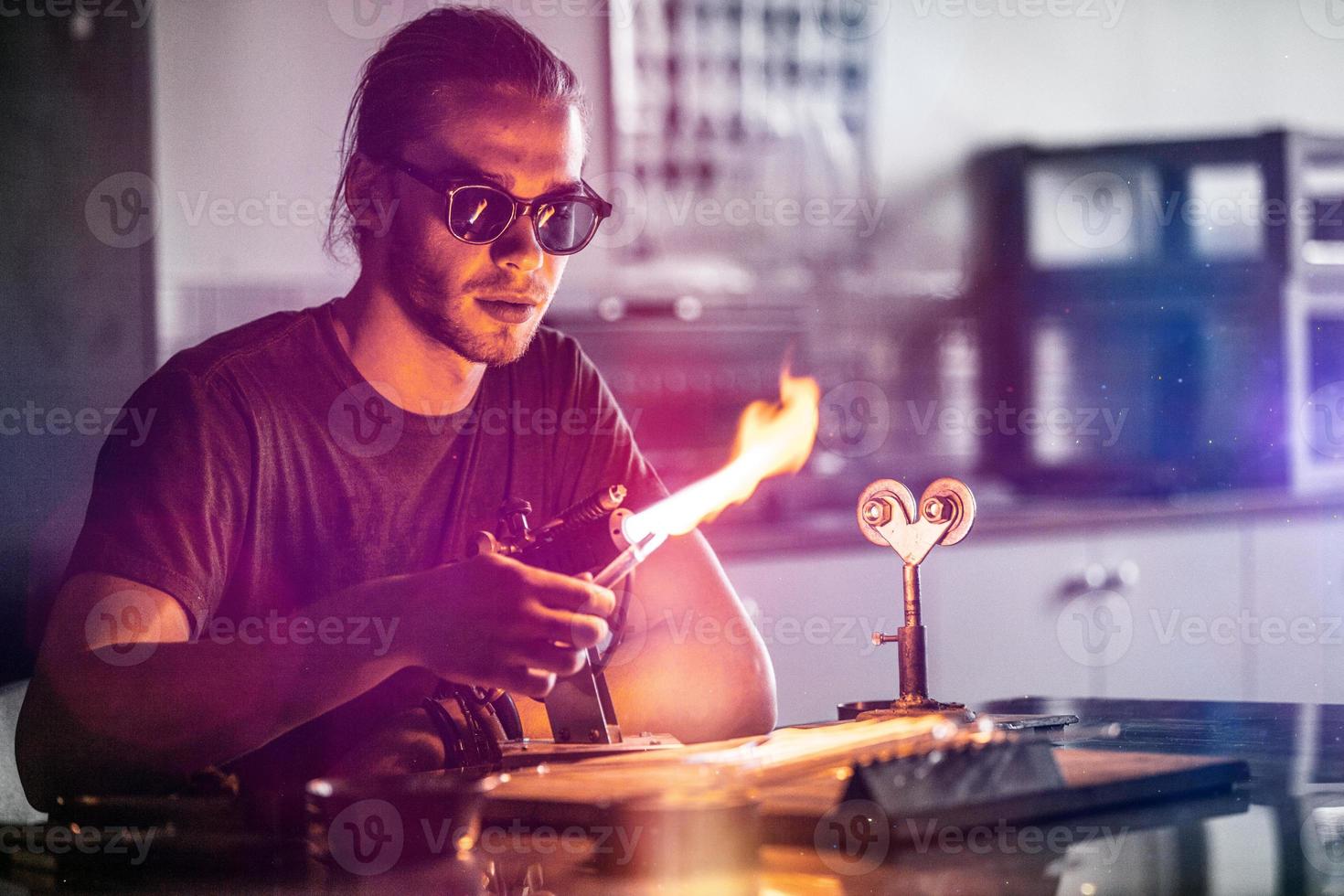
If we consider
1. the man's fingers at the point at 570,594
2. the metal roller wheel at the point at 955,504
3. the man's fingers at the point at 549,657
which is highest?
the metal roller wheel at the point at 955,504

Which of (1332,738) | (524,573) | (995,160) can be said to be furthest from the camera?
(995,160)

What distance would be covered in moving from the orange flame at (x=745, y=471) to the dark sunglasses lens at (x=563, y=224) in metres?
0.27

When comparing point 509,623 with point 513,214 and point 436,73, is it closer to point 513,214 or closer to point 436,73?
point 513,214

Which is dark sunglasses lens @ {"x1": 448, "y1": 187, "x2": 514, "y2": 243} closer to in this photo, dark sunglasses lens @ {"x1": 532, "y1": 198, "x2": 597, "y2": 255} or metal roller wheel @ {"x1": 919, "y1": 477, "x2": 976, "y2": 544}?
dark sunglasses lens @ {"x1": 532, "y1": 198, "x2": 597, "y2": 255}

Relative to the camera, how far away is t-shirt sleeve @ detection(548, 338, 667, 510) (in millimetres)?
1747

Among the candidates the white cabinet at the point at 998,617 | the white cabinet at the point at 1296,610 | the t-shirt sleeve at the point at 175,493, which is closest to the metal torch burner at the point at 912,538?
the t-shirt sleeve at the point at 175,493

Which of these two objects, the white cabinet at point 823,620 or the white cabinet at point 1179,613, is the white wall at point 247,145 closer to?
the white cabinet at point 823,620

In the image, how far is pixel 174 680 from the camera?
4.27ft

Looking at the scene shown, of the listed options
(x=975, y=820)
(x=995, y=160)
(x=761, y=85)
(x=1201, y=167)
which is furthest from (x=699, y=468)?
(x=975, y=820)

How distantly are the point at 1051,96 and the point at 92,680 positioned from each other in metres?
3.05

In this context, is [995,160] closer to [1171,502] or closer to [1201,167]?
[1201,167]

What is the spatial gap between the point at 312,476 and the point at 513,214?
0.34 m

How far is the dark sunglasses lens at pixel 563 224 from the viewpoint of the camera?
160cm

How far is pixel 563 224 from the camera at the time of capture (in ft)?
5.28
